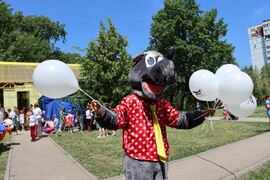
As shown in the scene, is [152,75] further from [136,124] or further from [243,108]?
[243,108]

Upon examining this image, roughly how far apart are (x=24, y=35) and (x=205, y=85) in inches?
1668

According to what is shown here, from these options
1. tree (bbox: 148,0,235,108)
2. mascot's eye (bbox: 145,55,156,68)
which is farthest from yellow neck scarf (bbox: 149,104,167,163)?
tree (bbox: 148,0,235,108)

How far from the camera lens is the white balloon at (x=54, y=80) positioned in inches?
147

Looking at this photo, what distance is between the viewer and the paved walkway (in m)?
6.53

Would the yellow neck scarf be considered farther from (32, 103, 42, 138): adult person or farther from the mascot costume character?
(32, 103, 42, 138): adult person

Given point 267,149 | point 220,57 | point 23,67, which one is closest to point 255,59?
point 220,57

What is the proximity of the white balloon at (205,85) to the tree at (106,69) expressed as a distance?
10408 mm

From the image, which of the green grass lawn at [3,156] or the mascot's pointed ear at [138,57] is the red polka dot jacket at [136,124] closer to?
the mascot's pointed ear at [138,57]

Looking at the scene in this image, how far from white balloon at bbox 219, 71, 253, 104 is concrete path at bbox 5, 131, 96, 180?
10.9 ft

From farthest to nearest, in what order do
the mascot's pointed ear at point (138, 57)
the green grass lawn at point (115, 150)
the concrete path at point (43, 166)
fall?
the green grass lawn at point (115, 150), the concrete path at point (43, 166), the mascot's pointed ear at point (138, 57)

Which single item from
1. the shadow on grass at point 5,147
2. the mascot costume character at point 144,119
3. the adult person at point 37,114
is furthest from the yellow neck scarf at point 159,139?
the adult person at point 37,114

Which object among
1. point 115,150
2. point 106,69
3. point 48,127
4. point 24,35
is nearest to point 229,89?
point 115,150

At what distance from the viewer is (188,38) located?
1371 inches

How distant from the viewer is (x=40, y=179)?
666 cm
